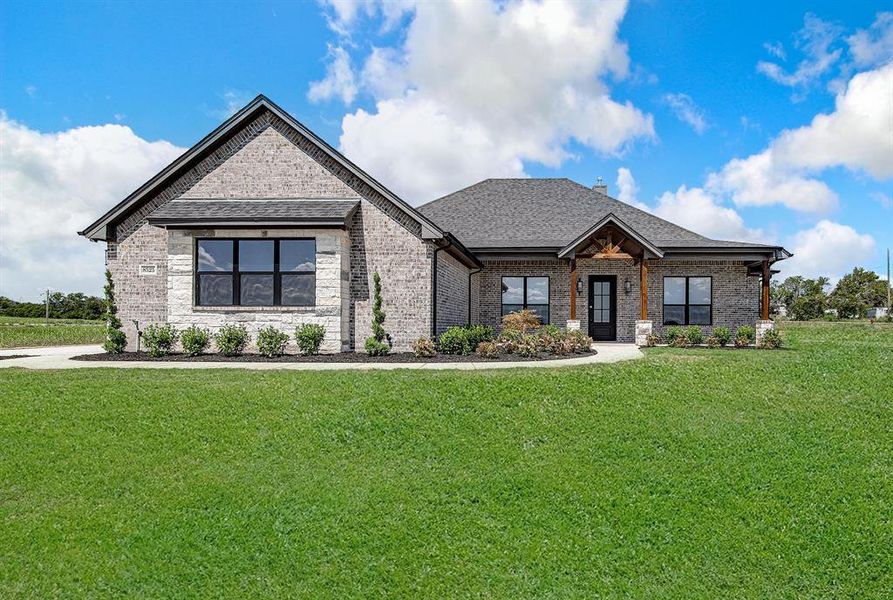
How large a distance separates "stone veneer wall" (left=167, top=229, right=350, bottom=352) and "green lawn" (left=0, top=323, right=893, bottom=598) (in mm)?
5187

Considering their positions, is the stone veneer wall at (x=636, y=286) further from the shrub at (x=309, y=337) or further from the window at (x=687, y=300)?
the shrub at (x=309, y=337)

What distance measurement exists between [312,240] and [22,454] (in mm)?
8810

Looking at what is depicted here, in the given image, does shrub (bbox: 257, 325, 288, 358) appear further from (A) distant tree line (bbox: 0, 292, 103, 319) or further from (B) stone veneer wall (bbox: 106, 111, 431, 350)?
(A) distant tree line (bbox: 0, 292, 103, 319)

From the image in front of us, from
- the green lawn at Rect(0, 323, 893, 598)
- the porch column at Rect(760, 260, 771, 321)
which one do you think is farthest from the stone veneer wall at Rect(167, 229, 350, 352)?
the porch column at Rect(760, 260, 771, 321)

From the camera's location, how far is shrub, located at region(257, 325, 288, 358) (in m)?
14.5

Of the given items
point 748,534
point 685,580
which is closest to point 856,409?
point 748,534

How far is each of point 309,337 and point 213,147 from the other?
6.09 m

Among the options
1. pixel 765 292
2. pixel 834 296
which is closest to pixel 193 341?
pixel 765 292

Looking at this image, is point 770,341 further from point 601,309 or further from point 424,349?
point 424,349

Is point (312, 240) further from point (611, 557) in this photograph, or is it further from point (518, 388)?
point (611, 557)

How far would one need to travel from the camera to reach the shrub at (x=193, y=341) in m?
14.4

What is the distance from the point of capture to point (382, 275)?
15.3 m

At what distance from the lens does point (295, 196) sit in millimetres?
15805

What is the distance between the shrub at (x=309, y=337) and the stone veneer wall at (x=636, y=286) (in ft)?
23.1
